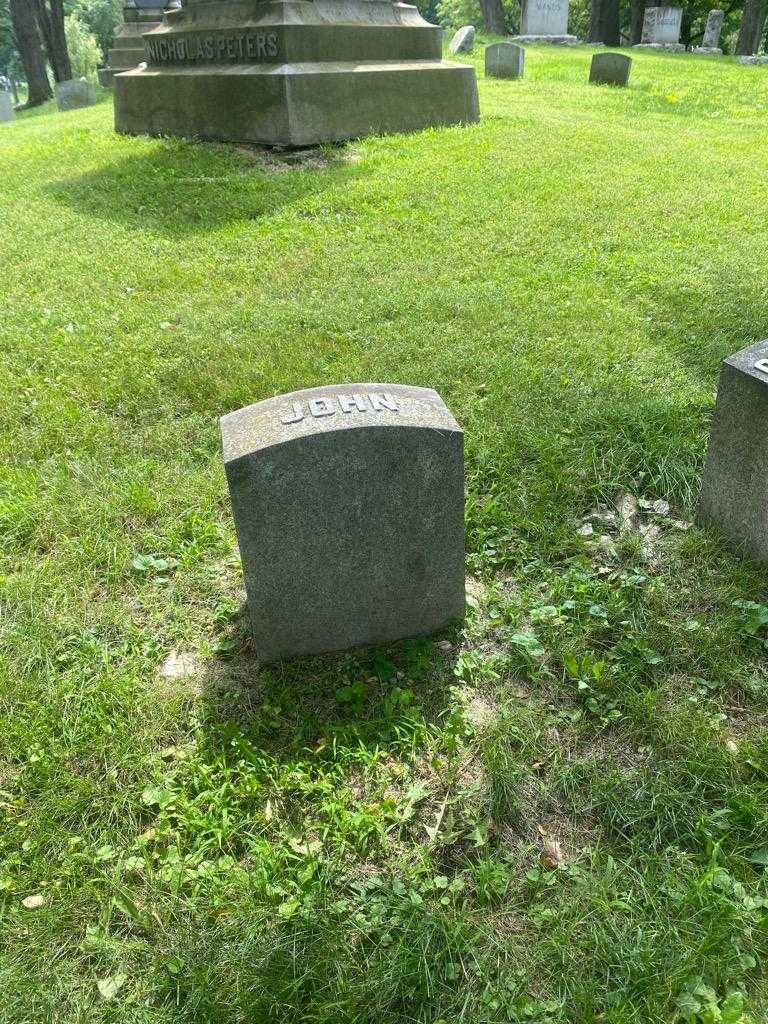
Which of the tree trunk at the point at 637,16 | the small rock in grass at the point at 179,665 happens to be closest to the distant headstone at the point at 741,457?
the small rock in grass at the point at 179,665

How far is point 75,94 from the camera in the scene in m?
21.9

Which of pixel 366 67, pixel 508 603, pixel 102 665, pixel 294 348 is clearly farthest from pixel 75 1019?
pixel 366 67

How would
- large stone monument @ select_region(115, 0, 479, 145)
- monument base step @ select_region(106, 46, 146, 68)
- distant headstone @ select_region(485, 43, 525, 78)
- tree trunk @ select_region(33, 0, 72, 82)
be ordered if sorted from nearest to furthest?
1. large stone monument @ select_region(115, 0, 479, 145)
2. monument base step @ select_region(106, 46, 146, 68)
3. distant headstone @ select_region(485, 43, 525, 78)
4. tree trunk @ select_region(33, 0, 72, 82)

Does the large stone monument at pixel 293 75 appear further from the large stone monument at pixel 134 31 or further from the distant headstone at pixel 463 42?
the distant headstone at pixel 463 42

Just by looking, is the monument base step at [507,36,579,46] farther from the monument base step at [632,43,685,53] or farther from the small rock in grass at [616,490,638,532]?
the small rock in grass at [616,490,638,532]

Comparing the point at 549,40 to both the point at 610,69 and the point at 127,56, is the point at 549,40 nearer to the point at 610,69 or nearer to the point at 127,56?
the point at 610,69

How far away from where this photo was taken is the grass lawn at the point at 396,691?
2.05m

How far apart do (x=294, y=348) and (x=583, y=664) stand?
3151 mm

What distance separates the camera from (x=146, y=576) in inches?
136

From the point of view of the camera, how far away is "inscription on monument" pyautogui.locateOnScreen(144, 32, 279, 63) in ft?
30.1

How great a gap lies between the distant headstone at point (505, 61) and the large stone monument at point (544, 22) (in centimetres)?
846

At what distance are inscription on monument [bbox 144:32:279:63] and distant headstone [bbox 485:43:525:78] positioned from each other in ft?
32.7

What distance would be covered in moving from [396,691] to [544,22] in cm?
2839

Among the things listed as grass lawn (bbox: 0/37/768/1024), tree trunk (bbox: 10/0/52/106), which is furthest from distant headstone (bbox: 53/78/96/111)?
grass lawn (bbox: 0/37/768/1024)
